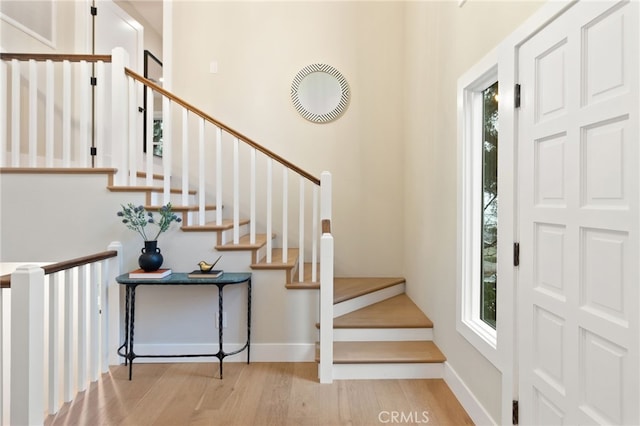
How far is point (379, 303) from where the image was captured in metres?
3.46

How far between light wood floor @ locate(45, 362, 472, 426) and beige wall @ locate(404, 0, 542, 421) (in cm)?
37

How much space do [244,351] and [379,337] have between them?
44.6 inches

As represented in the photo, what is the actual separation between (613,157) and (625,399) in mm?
771

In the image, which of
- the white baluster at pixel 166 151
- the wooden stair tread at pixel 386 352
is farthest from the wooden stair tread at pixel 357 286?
the white baluster at pixel 166 151

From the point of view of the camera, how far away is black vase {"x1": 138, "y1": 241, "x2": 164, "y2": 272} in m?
2.68

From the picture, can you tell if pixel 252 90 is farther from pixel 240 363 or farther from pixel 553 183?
pixel 553 183

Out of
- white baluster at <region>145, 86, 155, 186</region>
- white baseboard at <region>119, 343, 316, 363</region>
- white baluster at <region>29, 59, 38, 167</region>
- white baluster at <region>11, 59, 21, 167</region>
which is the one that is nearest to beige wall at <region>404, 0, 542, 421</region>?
white baseboard at <region>119, 343, 316, 363</region>

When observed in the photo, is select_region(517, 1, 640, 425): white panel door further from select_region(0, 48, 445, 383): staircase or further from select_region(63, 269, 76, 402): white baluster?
select_region(63, 269, 76, 402): white baluster

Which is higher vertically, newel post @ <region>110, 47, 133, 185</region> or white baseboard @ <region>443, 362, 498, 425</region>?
newel post @ <region>110, 47, 133, 185</region>

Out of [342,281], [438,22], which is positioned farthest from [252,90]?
[342,281]

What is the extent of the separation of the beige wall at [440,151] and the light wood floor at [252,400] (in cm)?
37

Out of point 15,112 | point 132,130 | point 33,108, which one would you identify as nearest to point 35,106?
point 33,108

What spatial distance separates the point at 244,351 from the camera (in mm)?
2896

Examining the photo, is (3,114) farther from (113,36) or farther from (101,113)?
(113,36)
